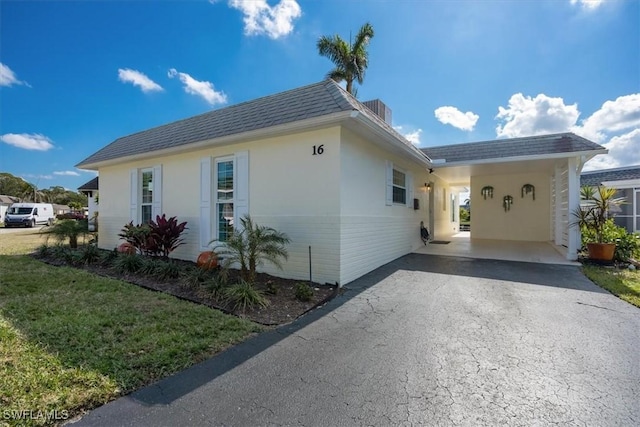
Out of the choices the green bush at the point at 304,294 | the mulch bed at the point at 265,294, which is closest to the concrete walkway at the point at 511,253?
the mulch bed at the point at 265,294

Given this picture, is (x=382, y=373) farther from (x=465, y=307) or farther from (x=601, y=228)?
(x=601, y=228)

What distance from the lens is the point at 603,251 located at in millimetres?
7191

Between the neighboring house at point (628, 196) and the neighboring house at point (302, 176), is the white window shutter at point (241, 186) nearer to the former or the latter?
the neighboring house at point (302, 176)

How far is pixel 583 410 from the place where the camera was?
2230mm

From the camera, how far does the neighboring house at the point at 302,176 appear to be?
5.86 meters

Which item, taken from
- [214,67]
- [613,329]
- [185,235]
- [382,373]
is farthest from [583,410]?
[214,67]

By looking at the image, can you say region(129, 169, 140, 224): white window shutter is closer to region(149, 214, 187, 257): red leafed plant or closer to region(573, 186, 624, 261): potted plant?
region(149, 214, 187, 257): red leafed plant

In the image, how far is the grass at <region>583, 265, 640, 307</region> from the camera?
16.3 ft

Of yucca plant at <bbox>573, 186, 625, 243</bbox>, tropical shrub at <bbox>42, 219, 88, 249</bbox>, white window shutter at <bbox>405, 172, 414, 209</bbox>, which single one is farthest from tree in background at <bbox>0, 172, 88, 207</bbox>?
yucca plant at <bbox>573, 186, 625, 243</bbox>

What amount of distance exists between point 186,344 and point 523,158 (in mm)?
10129

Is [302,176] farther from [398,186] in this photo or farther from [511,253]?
[511,253]

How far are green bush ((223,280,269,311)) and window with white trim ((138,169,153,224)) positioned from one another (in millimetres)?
6053

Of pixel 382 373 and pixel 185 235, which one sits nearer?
pixel 382 373

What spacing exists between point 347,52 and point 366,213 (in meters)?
14.4
